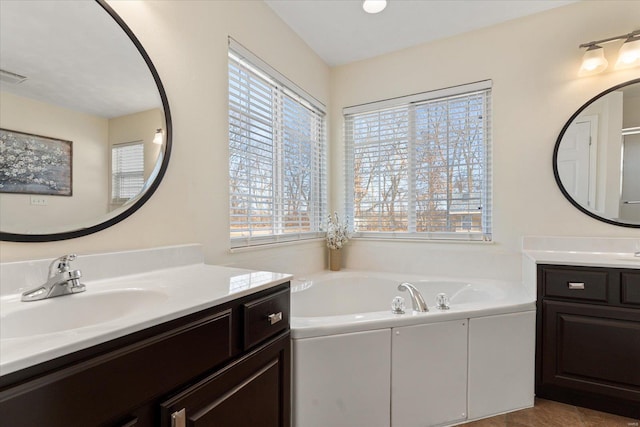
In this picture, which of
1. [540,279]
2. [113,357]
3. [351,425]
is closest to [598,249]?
[540,279]

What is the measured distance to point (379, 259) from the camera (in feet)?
9.25

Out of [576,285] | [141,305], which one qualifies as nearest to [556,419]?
[576,285]

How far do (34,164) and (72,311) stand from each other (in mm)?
512

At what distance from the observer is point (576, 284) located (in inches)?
70.3

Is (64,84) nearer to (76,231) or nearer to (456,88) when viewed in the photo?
(76,231)

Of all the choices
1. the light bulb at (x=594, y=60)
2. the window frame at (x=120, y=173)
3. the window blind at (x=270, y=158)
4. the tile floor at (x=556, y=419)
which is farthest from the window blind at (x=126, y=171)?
the light bulb at (x=594, y=60)

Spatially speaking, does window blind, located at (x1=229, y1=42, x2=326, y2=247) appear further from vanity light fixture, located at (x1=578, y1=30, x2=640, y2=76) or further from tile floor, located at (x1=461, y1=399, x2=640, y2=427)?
vanity light fixture, located at (x1=578, y1=30, x2=640, y2=76)

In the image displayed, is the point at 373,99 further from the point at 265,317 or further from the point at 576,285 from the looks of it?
the point at 265,317

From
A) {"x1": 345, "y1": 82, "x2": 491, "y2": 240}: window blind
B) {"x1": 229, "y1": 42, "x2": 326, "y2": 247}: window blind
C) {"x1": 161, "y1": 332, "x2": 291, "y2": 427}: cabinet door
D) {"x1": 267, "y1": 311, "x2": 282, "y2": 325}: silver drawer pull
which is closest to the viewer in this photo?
{"x1": 161, "y1": 332, "x2": 291, "y2": 427}: cabinet door

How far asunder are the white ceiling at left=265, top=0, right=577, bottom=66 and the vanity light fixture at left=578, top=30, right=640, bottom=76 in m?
0.42

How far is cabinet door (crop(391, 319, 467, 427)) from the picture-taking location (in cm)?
156

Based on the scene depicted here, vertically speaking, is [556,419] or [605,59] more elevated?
[605,59]

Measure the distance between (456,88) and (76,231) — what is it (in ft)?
8.84

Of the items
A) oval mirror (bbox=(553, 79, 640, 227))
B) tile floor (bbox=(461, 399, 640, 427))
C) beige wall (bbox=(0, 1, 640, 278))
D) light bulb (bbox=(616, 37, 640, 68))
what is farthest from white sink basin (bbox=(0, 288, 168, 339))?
light bulb (bbox=(616, 37, 640, 68))
